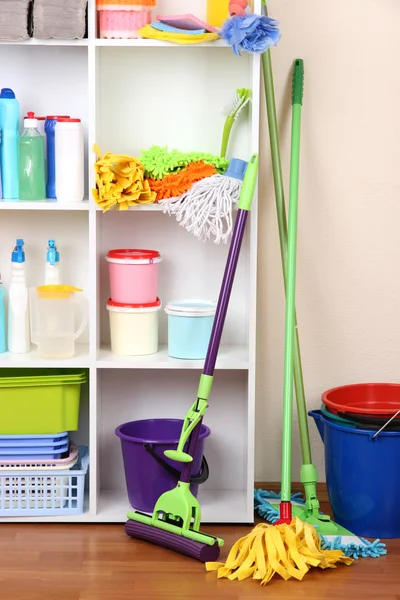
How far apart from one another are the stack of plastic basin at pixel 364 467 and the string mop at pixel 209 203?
58 cm

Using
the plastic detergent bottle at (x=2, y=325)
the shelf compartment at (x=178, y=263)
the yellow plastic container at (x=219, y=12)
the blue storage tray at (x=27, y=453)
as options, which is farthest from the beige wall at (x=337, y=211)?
the plastic detergent bottle at (x=2, y=325)

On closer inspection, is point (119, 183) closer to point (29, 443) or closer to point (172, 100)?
point (172, 100)

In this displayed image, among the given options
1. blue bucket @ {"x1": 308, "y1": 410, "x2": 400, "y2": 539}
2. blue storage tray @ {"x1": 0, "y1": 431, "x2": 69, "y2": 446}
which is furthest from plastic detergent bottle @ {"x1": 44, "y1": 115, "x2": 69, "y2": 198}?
blue bucket @ {"x1": 308, "y1": 410, "x2": 400, "y2": 539}

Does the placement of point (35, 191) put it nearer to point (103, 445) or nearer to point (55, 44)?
point (55, 44)

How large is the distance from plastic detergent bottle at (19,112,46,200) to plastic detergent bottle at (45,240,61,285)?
16cm

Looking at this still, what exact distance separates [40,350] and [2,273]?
12.1 inches

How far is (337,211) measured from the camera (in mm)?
2693

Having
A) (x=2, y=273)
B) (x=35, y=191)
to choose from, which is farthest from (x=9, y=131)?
(x=2, y=273)

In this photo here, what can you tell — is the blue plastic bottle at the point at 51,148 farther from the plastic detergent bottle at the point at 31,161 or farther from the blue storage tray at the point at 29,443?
the blue storage tray at the point at 29,443

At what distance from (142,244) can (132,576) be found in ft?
3.17

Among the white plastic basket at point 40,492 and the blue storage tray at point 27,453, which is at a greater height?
the blue storage tray at point 27,453

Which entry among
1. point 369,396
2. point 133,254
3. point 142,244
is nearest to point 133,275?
point 133,254

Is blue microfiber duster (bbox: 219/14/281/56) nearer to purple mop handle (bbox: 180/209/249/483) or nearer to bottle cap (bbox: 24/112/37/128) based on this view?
purple mop handle (bbox: 180/209/249/483)

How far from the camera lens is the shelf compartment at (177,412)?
2732 mm
